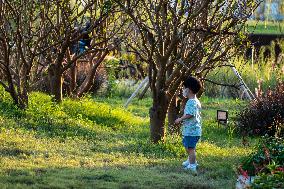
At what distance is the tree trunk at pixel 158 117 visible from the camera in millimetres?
10156

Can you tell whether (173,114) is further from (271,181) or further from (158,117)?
(271,181)

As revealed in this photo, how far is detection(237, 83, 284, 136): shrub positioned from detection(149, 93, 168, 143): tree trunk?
261 cm

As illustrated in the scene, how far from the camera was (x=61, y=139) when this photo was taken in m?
10.2

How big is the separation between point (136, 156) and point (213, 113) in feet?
22.4

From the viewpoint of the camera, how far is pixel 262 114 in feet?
41.5

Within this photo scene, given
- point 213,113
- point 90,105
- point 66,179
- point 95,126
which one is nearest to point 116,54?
point 213,113

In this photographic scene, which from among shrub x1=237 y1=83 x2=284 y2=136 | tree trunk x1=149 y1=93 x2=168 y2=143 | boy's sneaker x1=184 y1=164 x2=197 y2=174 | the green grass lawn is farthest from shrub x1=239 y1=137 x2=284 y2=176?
shrub x1=237 y1=83 x2=284 y2=136

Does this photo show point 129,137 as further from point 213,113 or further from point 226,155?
point 213,113

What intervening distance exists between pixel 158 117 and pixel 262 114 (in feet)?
10.4

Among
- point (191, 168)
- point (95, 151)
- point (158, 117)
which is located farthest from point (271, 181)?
point (158, 117)

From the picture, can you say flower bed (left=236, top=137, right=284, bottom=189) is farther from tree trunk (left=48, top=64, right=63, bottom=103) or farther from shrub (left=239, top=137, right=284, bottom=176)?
tree trunk (left=48, top=64, right=63, bottom=103)

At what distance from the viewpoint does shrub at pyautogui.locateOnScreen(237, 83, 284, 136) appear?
12.5 m

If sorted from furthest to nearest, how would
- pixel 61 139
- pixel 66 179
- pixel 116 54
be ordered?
pixel 116 54, pixel 61 139, pixel 66 179

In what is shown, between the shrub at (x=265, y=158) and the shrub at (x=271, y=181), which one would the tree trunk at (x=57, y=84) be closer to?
the shrub at (x=265, y=158)
